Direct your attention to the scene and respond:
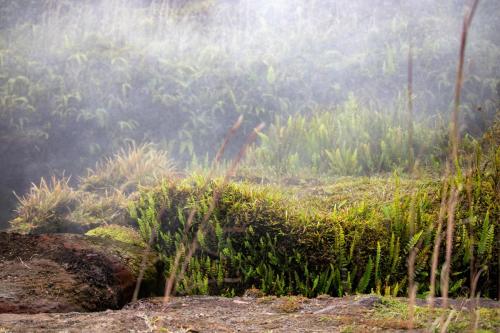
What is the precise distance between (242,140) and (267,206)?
420cm

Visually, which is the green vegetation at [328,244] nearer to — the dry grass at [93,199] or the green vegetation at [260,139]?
the green vegetation at [260,139]

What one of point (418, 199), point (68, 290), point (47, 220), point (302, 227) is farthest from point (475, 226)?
point (47, 220)

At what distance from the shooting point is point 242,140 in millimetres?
8680

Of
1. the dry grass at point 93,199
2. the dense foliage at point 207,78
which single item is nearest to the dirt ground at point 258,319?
the dry grass at point 93,199

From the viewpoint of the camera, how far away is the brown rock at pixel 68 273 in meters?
3.21

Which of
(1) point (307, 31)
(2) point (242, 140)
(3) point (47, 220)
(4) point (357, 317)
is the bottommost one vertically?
(3) point (47, 220)

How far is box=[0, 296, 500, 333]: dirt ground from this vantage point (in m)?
2.58

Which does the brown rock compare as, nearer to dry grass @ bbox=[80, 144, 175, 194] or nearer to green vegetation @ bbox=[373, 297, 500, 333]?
green vegetation @ bbox=[373, 297, 500, 333]

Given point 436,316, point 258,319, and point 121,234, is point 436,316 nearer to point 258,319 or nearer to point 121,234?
point 258,319

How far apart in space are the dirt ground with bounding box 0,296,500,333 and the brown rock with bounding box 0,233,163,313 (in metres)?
0.31

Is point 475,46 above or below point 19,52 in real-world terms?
above

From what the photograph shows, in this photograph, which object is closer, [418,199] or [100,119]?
[418,199]

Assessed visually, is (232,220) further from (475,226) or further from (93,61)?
(93,61)

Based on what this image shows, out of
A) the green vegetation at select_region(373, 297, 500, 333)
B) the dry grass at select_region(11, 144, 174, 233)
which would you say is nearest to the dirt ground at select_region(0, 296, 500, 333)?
the green vegetation at select_region(373, 297, 500, 333)
